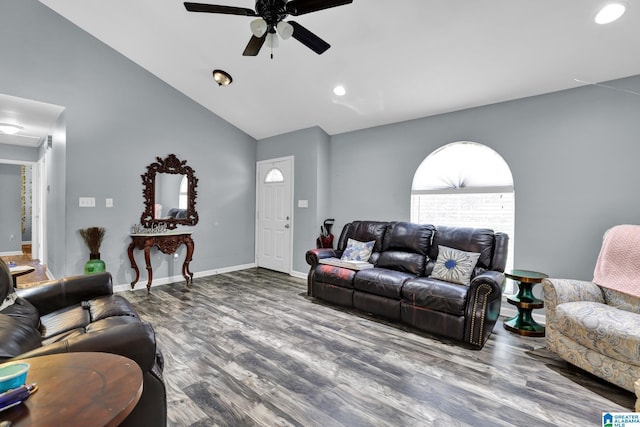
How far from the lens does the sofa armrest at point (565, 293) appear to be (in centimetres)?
239

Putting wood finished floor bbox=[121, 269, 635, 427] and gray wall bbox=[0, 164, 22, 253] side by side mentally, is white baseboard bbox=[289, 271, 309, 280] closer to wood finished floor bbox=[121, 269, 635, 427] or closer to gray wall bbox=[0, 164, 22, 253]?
wood finished floor bbox=[121, 269, 635, 427]

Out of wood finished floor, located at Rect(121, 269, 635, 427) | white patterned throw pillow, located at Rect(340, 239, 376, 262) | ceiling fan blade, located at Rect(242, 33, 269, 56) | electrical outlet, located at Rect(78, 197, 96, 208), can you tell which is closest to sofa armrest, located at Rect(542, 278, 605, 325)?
wood finished floor, located at Rect(121, 269, 635, 427)

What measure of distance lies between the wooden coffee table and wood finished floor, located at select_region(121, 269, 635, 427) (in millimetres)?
984

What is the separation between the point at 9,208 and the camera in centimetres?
663

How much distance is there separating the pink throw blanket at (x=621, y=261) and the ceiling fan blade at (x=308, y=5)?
2.96 m

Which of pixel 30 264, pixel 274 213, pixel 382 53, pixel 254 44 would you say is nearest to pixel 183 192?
pixel 274 213

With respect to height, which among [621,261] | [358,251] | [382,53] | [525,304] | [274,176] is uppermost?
[382,53]

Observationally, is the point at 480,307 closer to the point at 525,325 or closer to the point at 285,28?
the point at 525,325

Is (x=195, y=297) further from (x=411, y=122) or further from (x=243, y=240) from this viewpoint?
(x=411, y=122)

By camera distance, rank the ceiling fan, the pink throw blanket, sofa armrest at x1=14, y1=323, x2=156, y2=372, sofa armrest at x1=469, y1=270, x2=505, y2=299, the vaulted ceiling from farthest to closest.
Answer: sofa armrest at x1=469, y1=270, x2=505, y2=299
the vaulted ceiling
the pink throw blanket
the ceiling fan
sofa armrest at x1=14, y1=323, x2=156, y2=372

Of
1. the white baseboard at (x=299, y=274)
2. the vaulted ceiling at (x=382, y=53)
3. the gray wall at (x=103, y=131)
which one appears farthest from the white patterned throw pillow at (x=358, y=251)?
the gray wall at (x=103, y=131)

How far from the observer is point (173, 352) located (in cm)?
249

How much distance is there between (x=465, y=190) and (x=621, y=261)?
5.30ft

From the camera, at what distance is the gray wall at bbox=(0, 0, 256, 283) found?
Answer: 3480 mm
